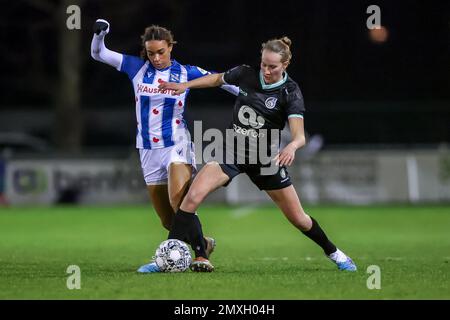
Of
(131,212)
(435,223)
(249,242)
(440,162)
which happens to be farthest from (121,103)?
(249,242)

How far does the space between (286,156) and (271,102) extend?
2.28 feet

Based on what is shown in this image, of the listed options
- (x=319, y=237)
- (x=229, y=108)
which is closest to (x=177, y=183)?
(x=319, y=237)

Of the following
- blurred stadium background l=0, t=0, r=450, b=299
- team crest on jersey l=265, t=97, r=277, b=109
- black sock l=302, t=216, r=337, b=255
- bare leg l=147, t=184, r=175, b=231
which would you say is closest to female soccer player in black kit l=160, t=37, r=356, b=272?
team crest on jersey l=265, t=97, r=277, b=109

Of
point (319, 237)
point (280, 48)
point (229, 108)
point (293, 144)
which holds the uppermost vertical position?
point (229, 108)

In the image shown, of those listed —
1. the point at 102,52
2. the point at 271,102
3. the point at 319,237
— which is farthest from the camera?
the point at 102,52

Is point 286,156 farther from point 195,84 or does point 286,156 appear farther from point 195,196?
point 195,84

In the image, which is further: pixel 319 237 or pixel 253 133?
pixel 319 237

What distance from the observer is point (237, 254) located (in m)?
11.3

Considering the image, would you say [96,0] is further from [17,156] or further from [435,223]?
[435,223]

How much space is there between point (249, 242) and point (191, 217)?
16.2ft

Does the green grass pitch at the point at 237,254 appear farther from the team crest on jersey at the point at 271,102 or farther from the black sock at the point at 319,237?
the team crest on jersey at the point at 271,102

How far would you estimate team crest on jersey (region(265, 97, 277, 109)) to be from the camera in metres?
8.52

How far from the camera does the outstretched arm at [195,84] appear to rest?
870 cm

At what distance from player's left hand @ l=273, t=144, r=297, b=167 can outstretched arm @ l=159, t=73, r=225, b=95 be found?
1.07 meters
